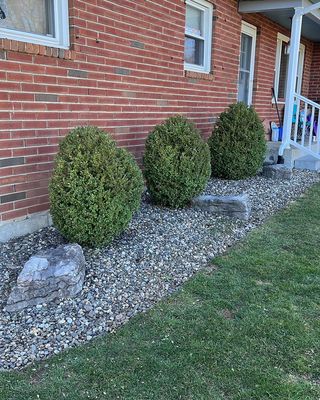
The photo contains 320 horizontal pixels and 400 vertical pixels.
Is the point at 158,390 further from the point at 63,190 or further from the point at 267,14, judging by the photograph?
the point at 267,14

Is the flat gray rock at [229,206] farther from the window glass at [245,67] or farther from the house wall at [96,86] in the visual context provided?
the window glass at [245,67]

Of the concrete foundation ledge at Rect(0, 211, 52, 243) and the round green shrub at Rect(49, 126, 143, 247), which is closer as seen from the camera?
the round green shrub at Rect(49, 126, 143, 247)

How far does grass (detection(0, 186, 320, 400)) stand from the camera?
201cm

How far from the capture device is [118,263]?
128 inches

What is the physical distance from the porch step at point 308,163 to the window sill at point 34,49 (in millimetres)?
5365

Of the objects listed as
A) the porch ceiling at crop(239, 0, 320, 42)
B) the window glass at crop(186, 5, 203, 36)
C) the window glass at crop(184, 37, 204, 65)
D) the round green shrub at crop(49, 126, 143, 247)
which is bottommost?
the round green shrub at crop(49, 126, 143, 247)

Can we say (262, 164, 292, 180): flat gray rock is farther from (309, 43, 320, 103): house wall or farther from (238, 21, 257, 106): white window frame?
(309, 43, 320, 103): house wall

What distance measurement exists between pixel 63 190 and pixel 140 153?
2.22m

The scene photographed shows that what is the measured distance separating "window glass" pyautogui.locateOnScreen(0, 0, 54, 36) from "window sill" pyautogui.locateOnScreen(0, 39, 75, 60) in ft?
0.68

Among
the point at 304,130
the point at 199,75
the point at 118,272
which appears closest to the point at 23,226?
the point at 118,272

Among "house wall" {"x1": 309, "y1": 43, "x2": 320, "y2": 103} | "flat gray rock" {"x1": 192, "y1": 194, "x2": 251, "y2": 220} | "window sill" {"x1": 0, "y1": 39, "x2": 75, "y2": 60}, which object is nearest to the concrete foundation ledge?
"window sill" {"x1": 0, "y1": 39, "x2": 75, "y2": 60}

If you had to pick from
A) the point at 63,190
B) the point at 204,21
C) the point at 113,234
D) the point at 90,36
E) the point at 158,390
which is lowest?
the point at 158,390

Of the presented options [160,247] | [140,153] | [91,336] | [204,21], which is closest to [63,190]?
[160,247]

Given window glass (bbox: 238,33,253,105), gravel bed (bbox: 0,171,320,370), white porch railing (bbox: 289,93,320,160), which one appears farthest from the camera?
window glass (bbox: 238,33,253,105)
